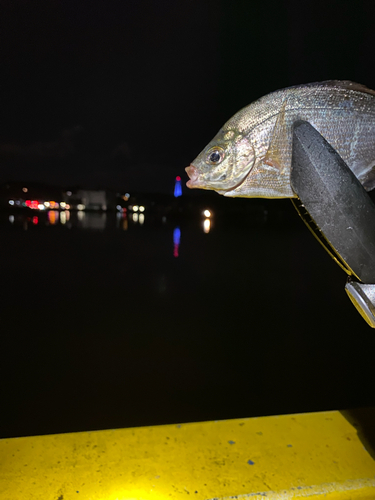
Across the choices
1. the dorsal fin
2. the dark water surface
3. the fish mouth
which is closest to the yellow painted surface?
the fish mouth

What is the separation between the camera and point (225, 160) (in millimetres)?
1187

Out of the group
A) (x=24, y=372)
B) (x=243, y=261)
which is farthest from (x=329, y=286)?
(x=24, y=372)

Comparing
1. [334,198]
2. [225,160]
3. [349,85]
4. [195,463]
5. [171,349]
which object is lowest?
[171,349]

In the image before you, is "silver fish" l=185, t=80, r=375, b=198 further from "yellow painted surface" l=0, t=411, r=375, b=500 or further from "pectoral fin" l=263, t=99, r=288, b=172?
"yellow painted surface" l=0, t=411, r=375, b=500

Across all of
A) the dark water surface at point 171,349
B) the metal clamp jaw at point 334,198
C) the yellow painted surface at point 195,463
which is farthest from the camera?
the dark water surface at point 171,349

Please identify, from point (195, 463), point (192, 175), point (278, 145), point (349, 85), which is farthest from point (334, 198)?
point (195, 463)

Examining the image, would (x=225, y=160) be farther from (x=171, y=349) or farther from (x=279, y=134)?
(x=171, y=349)

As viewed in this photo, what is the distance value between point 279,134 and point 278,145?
36mm

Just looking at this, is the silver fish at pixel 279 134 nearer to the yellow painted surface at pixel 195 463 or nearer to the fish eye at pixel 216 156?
the fish eye at pixel 216 156

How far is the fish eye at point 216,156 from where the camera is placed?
3.89 ft

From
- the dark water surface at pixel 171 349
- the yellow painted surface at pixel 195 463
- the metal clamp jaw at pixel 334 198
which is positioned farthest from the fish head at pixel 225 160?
the dark water surface at pixel 171 349

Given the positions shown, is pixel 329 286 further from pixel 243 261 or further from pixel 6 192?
pixel 6 192

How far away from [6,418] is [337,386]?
148 inches

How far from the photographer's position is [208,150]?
1.19 meters
